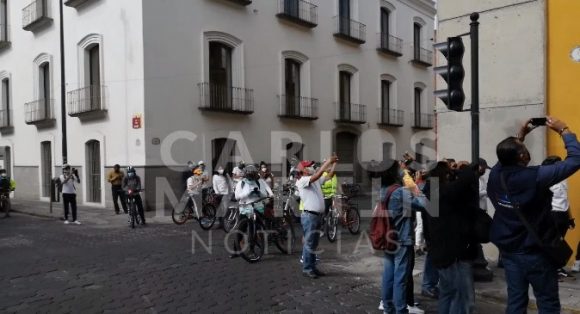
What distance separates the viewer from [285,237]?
881 centimetres

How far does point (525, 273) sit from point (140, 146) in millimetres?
12305

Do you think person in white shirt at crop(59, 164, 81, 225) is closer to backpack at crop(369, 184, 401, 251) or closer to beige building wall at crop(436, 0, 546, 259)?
beige building wall at crop(436, 0, 546, 259)

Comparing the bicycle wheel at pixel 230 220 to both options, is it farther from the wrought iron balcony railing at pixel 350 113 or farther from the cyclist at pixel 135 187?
the wrought iron balcony railing at pixel 350 113

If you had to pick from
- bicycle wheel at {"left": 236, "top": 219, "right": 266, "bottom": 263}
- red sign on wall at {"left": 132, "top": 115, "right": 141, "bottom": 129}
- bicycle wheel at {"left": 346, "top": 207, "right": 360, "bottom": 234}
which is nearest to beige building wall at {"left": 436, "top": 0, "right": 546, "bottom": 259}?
bicycle wheel at {"left": 346, "top": 207, "right": 360, "bottom": 234}

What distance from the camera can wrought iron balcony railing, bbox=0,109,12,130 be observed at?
21.7m

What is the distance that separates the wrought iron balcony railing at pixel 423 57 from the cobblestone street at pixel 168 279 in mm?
18447

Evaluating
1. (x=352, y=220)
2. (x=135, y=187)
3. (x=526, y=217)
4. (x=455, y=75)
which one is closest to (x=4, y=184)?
(x=135, y=187)

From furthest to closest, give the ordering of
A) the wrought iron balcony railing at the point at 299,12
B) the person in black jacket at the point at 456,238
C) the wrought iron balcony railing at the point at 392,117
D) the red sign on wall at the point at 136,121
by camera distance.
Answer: the wrought iron balcony railing at the point at 392,117 < the wrought iron balcony railing at the point at 299,12 < the red sign on wall at the point at 136,121 < the person in black jacket at the point at 456,238

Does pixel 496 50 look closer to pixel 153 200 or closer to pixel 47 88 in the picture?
pixel 153 200

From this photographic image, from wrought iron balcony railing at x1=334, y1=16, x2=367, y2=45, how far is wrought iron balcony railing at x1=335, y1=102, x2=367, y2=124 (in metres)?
2.90

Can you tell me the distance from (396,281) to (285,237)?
406 cm

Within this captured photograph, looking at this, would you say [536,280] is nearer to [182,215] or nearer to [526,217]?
[526,217]

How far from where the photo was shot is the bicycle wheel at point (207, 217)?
38.1 feet

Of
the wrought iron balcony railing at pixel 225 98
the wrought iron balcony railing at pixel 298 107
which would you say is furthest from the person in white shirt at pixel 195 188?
the wrought iron balcony railing at pixel 298 107
